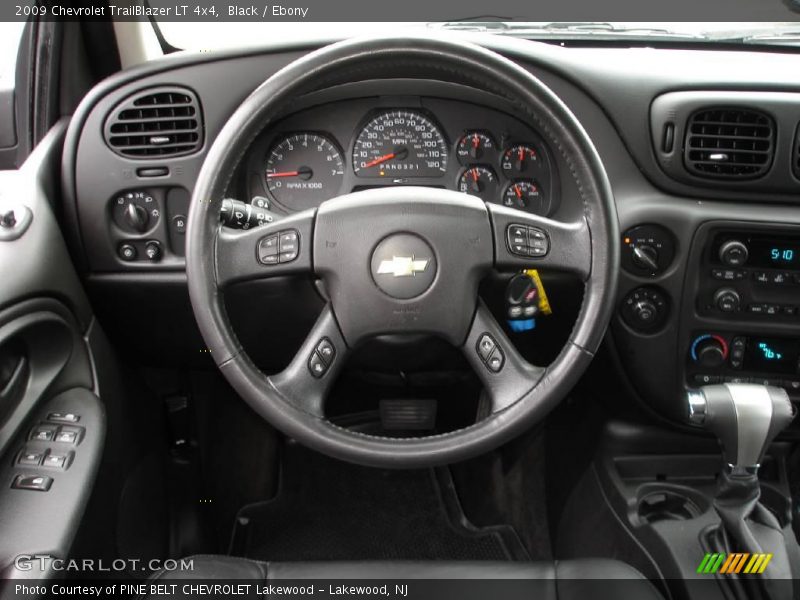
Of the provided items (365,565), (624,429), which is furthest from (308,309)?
(624,429)

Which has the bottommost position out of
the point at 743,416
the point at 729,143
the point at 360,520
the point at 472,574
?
the point at 360,520

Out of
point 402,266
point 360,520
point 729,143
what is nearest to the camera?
point 402,266

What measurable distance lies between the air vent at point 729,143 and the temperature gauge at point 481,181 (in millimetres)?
393

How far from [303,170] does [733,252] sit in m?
0.90

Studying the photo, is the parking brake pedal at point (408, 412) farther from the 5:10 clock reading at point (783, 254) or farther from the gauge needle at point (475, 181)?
the 5:10 clock reading at point (783, 254)

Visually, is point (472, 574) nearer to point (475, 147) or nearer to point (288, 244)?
point (288, 244)

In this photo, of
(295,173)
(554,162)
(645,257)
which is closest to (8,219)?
(295,173)

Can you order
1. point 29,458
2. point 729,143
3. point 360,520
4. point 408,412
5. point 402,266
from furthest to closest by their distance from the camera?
point 360,520 → point 408,412 → point 729,143 → point 29,458 → point 402,266

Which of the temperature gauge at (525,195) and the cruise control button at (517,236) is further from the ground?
the cruise control button at (517,236)

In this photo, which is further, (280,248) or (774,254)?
(774,254)

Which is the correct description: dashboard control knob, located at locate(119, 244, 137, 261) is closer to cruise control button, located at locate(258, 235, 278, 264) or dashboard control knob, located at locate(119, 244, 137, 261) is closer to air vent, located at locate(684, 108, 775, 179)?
cruise control button, located at locate(258, 235, 278, 264)

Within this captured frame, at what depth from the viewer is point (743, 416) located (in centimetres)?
121

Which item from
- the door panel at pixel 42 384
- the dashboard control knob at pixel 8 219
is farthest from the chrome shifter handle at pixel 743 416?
the dashboard control knob at pixel 8 219

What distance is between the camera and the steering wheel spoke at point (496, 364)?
3.98ft
